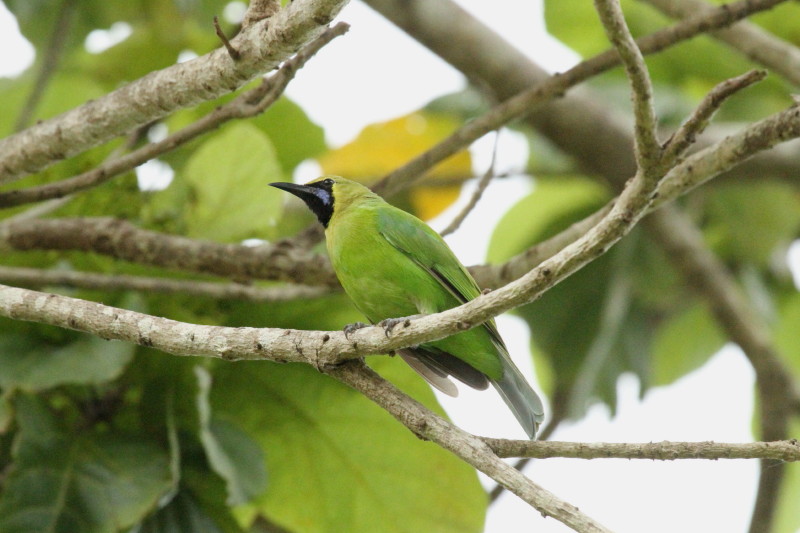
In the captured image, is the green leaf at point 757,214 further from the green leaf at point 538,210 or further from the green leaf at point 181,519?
the green leaf at point 181,519

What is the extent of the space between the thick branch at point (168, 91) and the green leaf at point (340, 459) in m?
1.24

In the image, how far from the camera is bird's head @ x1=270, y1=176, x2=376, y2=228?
16.0ft

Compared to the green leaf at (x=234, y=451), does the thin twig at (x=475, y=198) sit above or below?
above

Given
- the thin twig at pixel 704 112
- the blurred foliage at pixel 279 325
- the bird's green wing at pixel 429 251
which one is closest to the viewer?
the thin twig at pixel 704 112

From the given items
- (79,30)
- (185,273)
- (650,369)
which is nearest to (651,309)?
(650,369)

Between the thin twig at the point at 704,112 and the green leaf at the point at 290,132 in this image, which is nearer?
the thin twig at the point at 704,112

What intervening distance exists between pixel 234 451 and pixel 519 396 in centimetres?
123

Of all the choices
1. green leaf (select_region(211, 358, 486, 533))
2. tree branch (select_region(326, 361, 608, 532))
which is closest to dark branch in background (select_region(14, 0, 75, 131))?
green leaf (select_region(211, 358, 486, 533))

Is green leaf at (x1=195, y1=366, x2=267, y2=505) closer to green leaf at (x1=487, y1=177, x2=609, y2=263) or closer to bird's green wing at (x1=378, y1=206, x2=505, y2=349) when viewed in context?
bird's green wing at (x1=378, y1=206, x2=505, y2=349)

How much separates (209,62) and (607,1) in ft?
3.96

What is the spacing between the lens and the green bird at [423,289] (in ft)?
12.9

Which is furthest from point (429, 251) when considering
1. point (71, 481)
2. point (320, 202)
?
point (71, 481)

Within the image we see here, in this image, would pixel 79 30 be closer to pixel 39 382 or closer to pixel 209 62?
pixel 39 382

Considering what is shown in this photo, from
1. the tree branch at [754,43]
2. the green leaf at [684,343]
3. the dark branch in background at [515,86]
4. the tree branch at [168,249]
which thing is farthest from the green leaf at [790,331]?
the tree branch at [168,249]
